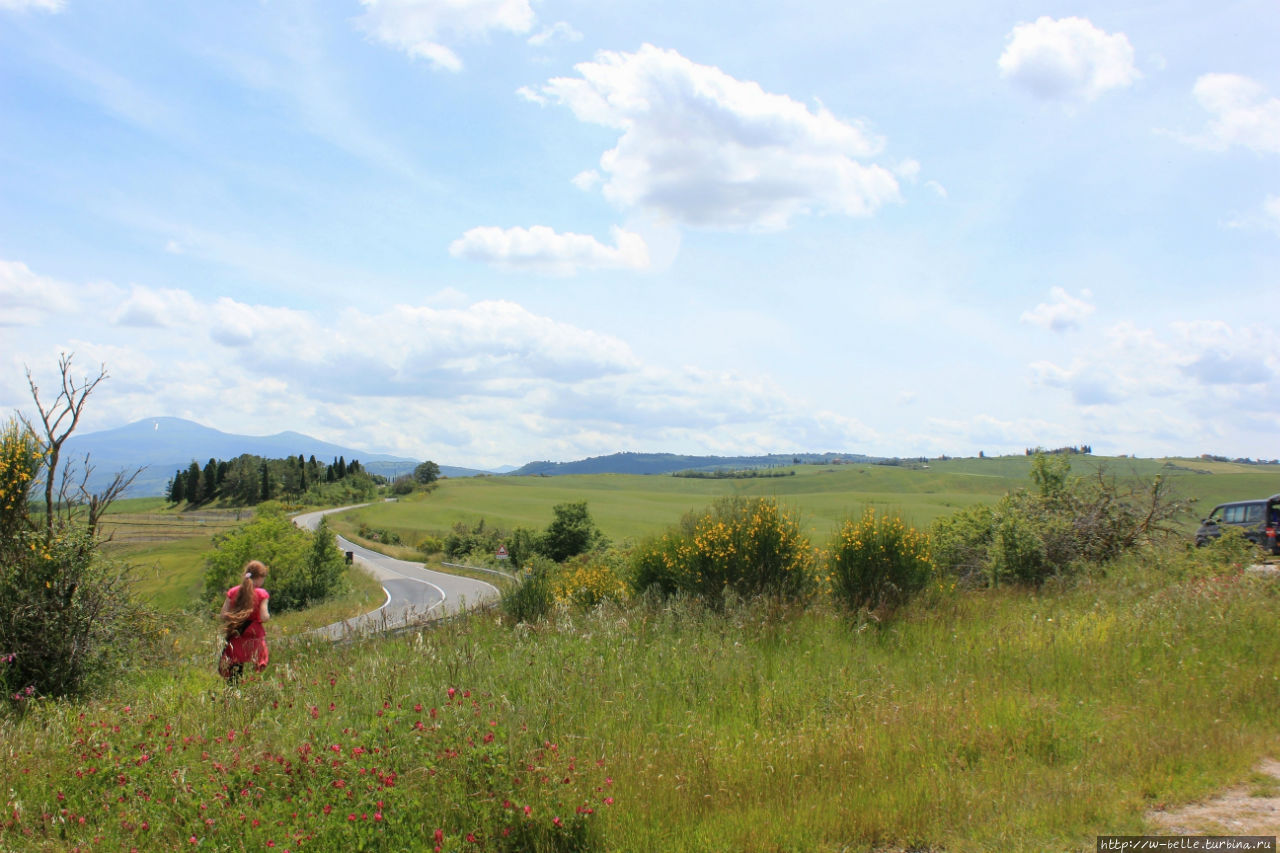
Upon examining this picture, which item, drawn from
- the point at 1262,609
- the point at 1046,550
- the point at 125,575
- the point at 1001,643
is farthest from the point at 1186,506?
the point at 125,575

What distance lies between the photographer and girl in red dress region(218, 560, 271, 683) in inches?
314

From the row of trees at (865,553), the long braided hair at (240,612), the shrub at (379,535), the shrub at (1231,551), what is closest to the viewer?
the long braided hair at (240,612)

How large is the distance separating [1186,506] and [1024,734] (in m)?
14.9

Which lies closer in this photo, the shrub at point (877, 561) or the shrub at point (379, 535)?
the shrub at point (877, 561)

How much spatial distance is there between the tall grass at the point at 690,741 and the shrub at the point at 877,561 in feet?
8.21

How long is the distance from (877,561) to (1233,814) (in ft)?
20.9

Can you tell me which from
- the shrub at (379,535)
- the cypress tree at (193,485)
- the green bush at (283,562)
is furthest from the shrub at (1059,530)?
the cypress tree at (193,485)

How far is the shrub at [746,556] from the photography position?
10953 mm

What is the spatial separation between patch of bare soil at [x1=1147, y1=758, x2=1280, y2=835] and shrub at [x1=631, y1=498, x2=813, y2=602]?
6.29 metres

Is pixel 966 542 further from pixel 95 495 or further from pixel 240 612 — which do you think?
pixel 95 495

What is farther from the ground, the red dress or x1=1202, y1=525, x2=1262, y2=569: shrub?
x1=1202, y1=525, x2=1262, y2=569: shrub

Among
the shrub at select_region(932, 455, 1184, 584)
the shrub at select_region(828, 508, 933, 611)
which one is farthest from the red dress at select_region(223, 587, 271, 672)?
the shrub at select_region(932, 455, 1184, 584)

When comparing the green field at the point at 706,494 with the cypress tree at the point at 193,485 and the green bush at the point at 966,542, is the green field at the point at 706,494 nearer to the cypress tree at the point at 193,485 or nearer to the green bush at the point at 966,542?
the green bush at the point at 966,542

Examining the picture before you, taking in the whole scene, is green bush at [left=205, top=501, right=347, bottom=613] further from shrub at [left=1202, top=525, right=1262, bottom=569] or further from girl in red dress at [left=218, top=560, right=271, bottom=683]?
shrub at [left=1202, top=525, right=1262, bottom=569]
